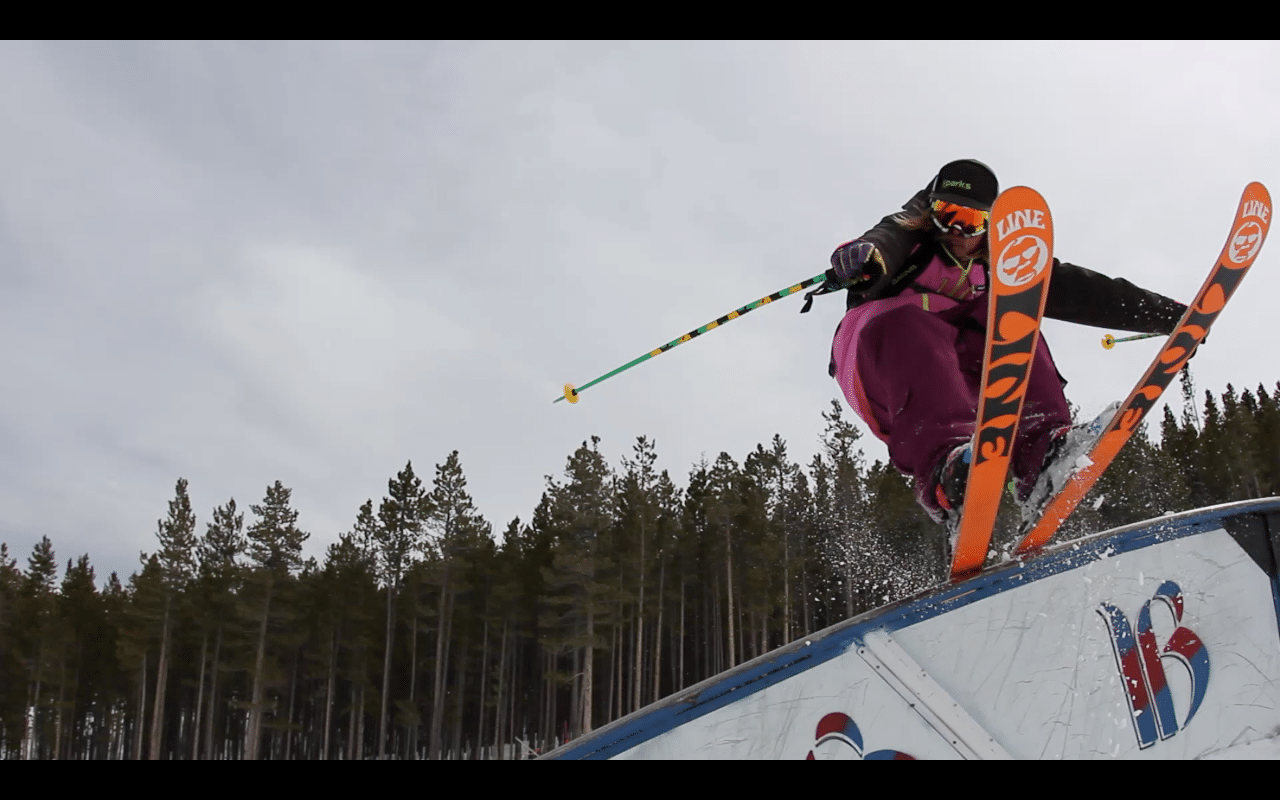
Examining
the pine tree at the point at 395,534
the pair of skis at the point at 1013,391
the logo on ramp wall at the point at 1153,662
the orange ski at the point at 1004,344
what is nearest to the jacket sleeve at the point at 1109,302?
the pair of skis at the point at 1013,391

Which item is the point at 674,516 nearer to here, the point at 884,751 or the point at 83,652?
the point at 83,652

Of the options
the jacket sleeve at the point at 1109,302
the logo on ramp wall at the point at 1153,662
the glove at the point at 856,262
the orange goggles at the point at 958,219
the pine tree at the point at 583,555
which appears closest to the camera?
the logo on ramp wall at the point at 1153,662

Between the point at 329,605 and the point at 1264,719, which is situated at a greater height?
the point at 329,605

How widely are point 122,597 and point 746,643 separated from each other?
34.6 metres

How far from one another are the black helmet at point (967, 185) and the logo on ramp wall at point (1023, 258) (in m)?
0.73

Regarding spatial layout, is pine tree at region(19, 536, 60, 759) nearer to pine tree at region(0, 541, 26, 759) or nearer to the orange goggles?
pine tree at region(0, 541, 26, 759)

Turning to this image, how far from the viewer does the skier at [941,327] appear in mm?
3176

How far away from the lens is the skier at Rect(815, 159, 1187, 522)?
3.18 meters

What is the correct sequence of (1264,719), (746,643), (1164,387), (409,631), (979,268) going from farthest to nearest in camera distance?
(409,631) < (746,643) < (979,268) < (1164,387) < (1264,719)

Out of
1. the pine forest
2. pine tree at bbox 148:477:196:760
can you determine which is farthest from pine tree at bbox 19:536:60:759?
pine tree at bbox 148:477:196:760

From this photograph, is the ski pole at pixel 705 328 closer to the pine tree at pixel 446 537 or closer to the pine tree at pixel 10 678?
the pine tree at pixel 446 537
